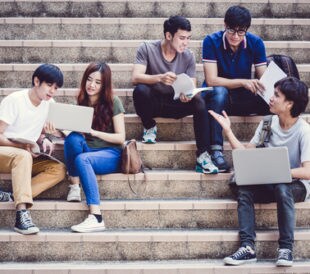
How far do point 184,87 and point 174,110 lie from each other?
32cm

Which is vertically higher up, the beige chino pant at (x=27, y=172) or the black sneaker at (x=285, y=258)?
the beige chino pant at (x=27, y=172)

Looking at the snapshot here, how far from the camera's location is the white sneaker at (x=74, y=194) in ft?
17.3

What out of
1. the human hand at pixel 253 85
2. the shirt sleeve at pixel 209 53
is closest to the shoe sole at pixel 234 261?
the human hand at pixel 253 85

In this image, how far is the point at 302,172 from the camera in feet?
16.3

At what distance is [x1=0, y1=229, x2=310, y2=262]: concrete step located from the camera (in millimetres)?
4980

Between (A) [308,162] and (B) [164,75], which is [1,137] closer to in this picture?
(B) [164,75]

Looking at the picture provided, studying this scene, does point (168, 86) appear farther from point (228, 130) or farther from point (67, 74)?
point (67, 74)

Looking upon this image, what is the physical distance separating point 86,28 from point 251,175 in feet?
9.31

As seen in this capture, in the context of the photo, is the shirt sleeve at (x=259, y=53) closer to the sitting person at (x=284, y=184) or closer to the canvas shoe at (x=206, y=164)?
the sitting person at (x=284, y=184)

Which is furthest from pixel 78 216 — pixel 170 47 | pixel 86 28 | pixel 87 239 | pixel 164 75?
pixel 86 28

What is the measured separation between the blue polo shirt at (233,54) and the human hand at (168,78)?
0.45m

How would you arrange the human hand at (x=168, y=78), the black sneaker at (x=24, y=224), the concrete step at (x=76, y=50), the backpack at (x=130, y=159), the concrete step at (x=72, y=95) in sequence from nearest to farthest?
the black sneaker at (x=24, y=224), the backpack at (x=130, y=159), the human hand at (x=168, y=78), the concrete step at (x=72, y=95), the concrete step at (x=76, y=50)

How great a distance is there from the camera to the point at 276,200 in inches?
195

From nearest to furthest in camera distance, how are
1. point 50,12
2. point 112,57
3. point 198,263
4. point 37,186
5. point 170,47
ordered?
1. point 198,263
2. point 37,186
3. point 170,47
4. point 112,57
5. point 50,12
